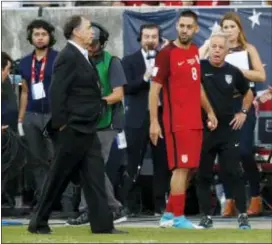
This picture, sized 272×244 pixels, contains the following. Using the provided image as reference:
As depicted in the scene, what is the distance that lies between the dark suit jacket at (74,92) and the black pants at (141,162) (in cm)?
348

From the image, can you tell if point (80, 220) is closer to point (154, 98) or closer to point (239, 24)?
point (154, 98)

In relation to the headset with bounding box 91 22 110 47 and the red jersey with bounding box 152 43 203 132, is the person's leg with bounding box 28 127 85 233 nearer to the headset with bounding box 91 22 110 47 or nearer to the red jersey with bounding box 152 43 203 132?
the red jersey with bounding box 152 43 203 132

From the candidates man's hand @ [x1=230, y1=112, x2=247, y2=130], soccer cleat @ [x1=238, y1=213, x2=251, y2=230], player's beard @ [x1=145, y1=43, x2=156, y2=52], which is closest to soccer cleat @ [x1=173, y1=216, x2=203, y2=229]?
soccer cleat @ [x1=238, y1=213, x2=251, y2=230]

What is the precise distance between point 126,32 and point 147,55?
133 centimetres

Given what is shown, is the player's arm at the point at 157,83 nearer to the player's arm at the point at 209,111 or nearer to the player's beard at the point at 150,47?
the player's arm at the point at 209,111

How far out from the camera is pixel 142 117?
17078mm

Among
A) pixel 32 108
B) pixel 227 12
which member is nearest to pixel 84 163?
pixel 32 108

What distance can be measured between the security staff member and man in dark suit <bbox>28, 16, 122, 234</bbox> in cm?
183

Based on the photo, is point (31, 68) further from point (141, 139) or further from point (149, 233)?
point (149, 233)

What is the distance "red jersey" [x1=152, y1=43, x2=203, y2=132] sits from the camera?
14.3 metres

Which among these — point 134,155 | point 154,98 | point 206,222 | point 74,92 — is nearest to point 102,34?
point 154,98

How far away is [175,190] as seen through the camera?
47.2 feet

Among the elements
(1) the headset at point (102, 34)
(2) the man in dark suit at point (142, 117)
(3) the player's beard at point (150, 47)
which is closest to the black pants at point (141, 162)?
(2) the man in dark suit at point (142, 117)

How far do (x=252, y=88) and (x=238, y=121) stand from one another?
3.65 feet
